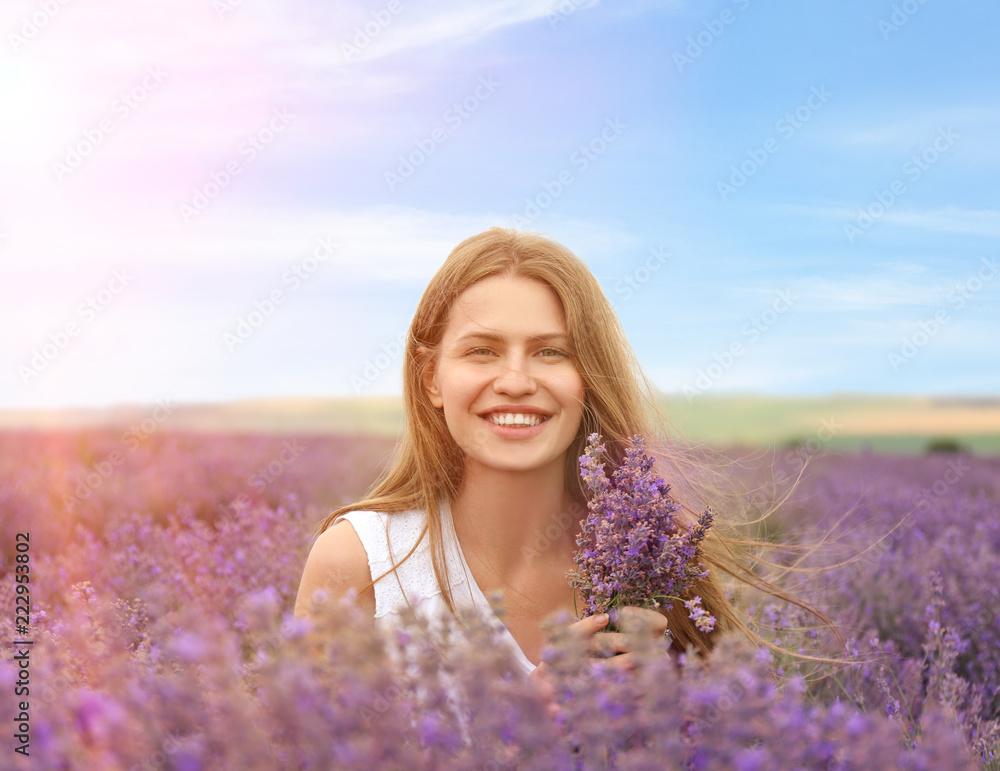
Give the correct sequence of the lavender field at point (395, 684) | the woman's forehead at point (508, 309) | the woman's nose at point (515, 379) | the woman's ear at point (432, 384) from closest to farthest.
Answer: the lavender field at point (395, 684) < the woman's nose at point (515, 379) < the woman's forehead at point (508, 309) < the woman's ear at point (432, 384)

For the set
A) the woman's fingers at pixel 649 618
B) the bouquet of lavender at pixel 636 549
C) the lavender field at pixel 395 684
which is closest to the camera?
the lavender field at pixel 395 684

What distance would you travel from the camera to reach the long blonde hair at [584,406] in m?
2.61

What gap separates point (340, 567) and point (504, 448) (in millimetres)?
635

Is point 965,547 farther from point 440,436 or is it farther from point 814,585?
point 440,436

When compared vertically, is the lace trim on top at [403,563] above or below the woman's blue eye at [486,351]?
below

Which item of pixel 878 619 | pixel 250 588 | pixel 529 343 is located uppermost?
pixel 529 343

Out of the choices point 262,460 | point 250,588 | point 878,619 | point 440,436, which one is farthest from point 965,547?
point 262,460

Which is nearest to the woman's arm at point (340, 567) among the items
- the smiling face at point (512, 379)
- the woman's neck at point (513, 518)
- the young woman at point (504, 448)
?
the young woman at point (504, 448)

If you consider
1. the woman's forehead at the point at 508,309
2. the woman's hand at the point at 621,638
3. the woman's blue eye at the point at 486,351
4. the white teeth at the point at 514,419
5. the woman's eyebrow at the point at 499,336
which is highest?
the woman's forehead at the point at 508,309

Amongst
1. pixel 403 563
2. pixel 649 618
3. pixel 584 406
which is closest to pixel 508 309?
pixel 584 406

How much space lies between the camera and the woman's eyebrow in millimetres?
2504

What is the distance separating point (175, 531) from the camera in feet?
15.2

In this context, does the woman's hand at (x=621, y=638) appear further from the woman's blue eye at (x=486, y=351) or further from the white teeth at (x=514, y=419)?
the woman's blue eye at (x=486, y=351)

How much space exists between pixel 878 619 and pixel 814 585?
1.12 feet
